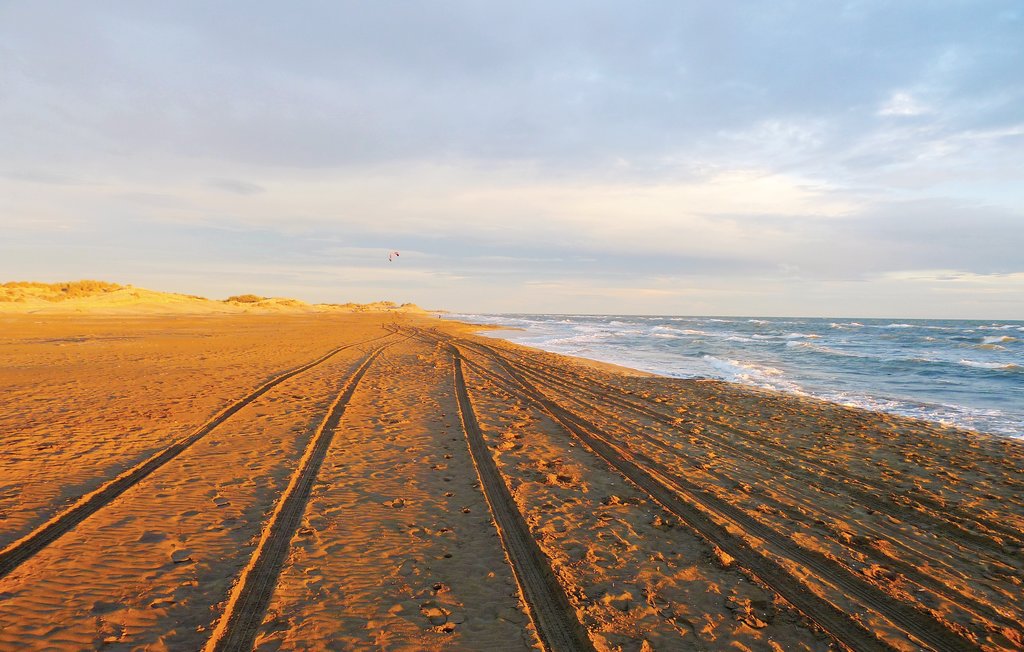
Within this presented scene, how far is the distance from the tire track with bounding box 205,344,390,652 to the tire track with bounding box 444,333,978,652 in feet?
17.0

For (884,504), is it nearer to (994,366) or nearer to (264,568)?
(264,568)

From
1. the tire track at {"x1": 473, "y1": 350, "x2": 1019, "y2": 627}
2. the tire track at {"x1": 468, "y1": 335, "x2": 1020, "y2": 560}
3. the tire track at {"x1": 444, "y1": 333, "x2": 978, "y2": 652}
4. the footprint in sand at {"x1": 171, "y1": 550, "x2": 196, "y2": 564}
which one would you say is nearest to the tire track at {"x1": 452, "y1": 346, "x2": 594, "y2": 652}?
the tire track at {"x1": 444, "y1": 333, "x2": 978, "y2": 652}

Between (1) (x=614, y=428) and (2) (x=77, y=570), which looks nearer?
(2) (x=77, y=570)

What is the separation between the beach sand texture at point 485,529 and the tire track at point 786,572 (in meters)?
0.03

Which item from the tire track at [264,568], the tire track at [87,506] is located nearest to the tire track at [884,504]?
the tire track at [264,568]

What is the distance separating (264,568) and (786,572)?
5771 millimetres

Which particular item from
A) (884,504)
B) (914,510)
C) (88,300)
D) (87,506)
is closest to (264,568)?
(87,506)

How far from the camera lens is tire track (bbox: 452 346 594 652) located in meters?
4.09

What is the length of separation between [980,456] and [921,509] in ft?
16.8

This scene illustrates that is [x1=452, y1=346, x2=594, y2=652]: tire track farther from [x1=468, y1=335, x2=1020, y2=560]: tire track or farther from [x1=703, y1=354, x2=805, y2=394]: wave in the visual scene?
[x1=703, y1=354, x2=805, y2=394]: wave

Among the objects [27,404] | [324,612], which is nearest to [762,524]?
[324,612]

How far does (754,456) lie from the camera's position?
9.72 m

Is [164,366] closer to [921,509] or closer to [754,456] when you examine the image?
[754,456]

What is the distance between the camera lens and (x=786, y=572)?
5.27 m
